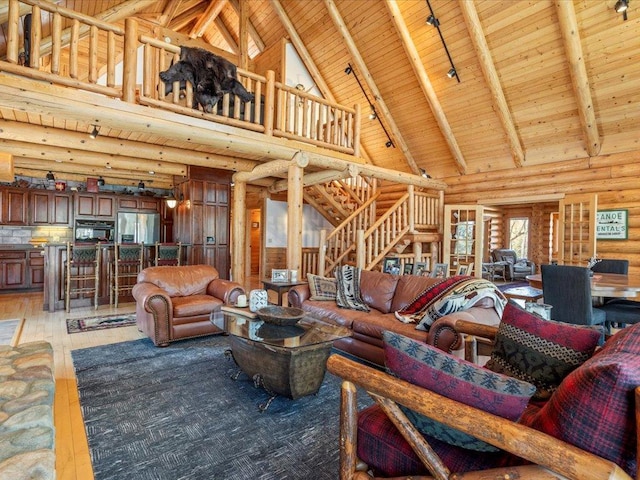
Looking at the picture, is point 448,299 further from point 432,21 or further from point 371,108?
point 371,108

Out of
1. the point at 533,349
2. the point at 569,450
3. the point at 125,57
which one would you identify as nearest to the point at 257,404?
the point at 533,349

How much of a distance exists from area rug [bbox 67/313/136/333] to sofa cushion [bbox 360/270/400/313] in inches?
128

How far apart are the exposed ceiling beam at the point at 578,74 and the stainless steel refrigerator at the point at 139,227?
8.77m

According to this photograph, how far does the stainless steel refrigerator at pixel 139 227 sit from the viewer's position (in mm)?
8539

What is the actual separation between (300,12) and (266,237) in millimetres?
4951

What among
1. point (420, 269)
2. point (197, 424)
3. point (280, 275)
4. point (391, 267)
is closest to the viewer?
point (197, 424)

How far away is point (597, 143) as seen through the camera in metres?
5.71

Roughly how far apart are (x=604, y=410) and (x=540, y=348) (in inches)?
30.9

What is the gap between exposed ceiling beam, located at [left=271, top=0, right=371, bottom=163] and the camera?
703cm

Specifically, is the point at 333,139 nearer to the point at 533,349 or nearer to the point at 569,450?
the point at 533,349

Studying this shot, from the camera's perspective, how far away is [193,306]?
3984mm

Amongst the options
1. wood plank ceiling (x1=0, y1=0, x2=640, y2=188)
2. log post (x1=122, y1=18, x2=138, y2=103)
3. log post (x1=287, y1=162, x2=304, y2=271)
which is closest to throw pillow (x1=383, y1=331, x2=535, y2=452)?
log post (x1=122, y1=18, x2=138, y2=103)

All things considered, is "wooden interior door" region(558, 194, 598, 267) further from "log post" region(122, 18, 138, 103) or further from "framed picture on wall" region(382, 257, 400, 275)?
"log post" region(122, 18, 138, 103)

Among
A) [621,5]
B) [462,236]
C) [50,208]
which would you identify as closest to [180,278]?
[50,208]
